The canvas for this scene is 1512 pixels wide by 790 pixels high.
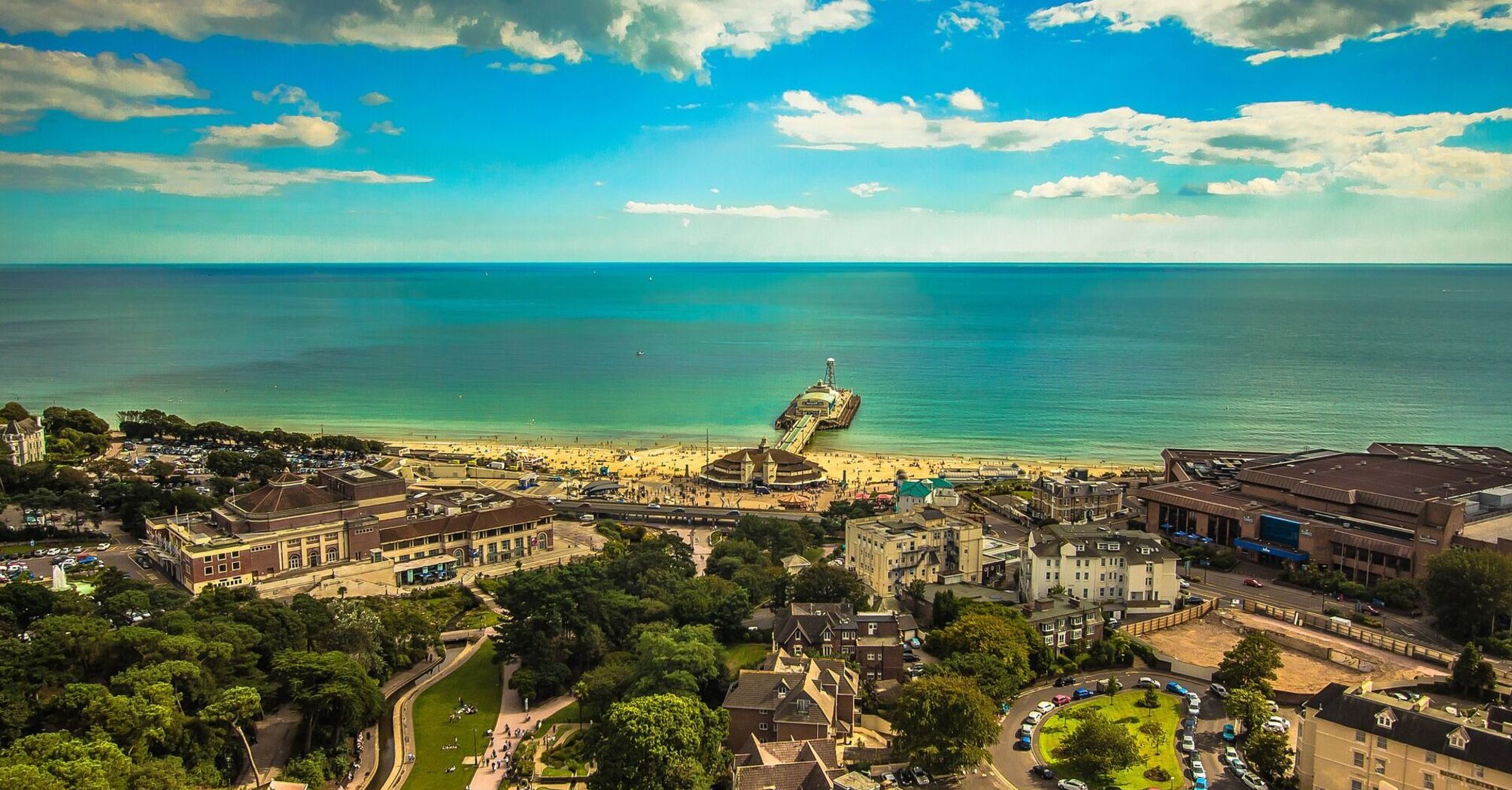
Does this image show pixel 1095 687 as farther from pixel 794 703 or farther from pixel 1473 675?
pixel 1473 675

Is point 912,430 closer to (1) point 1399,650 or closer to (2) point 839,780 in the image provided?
(1) point 1399,650

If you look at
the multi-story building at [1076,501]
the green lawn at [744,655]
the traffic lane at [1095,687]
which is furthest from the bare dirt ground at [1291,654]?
the green lawn at [744,655]

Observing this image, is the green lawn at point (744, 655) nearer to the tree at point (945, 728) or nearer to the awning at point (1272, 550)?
the tree at point (945, 728)

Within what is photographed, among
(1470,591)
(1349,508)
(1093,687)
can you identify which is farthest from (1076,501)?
(1093,687)

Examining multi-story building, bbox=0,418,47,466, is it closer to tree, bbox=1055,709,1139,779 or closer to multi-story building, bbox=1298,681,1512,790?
tree, bbox=1055,709,1139,779

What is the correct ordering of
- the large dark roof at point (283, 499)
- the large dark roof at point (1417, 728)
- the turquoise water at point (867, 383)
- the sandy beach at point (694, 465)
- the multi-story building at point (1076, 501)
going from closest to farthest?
the large dark roof at point (1417, 728) → the large dark roof at point (283, 499) → the multi-story building at point (1076, 501) → the sandy beach at point (694, 465) → the turquoise water at point (867, 383)

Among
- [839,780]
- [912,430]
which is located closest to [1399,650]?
[839,780]
